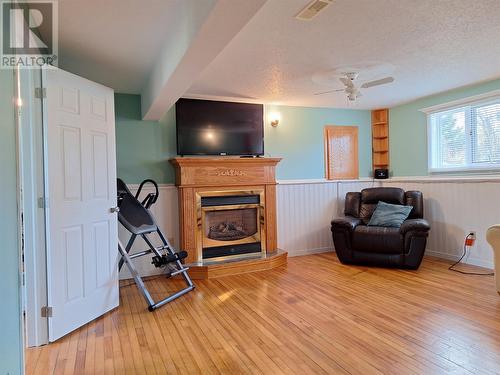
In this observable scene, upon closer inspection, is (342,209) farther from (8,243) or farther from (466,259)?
(8,243)

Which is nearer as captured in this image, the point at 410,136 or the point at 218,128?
the point at 218,128

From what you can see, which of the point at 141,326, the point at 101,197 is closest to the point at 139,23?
the point at 101,197

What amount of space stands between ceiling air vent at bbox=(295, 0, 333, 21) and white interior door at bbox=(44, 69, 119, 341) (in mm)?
1871

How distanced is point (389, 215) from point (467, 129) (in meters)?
1.57

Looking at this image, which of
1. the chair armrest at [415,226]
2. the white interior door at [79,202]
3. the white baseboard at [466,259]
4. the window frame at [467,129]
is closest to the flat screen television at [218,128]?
the white interior door at [79,202]

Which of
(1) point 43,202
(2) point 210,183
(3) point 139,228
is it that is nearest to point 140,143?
(2) point 210,183

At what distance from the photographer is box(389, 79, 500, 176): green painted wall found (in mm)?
4699

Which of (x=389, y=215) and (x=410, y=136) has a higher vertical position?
(x=410, y=136)

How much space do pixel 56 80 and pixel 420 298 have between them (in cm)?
370

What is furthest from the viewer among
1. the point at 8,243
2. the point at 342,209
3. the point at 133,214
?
the point at 342,209

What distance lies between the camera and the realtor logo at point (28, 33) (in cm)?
166

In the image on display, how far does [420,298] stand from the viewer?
2.98 m

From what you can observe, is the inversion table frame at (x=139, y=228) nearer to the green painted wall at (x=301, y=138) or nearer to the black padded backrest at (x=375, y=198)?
the green painted wall at (x=301, y=138)

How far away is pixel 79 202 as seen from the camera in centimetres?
257
